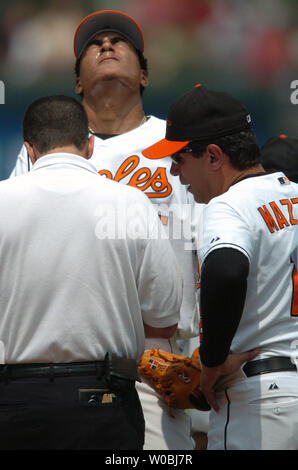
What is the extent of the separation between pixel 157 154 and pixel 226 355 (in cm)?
79

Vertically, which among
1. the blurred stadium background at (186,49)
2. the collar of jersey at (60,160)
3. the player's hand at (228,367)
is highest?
the blurred stadium background at (186,49)

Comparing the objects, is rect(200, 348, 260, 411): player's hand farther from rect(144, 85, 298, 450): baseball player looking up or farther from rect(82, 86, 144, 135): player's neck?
rect(82, 86, 144, 135): player's neck

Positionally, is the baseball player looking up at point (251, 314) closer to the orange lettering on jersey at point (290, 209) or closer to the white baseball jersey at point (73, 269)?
the orange lettering on jersey at point (290, 209)

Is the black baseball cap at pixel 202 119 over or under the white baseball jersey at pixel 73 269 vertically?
over

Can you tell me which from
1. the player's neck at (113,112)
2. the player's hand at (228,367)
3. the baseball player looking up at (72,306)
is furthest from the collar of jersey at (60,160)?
the player's neck at (113,112)

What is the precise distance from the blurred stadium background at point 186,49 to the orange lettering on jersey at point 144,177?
2175mm

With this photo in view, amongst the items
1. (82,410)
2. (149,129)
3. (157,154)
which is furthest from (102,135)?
(82,410)

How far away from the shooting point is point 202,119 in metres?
2.12

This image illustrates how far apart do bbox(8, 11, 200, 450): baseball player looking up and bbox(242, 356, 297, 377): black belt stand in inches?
31.7

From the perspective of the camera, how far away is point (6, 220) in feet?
5.79

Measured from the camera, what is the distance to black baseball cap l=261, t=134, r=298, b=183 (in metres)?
2.83

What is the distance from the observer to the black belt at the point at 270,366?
1847mm

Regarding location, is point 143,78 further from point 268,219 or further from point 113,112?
point 268,219

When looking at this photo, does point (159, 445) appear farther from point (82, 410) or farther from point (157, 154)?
point (157, 154)
